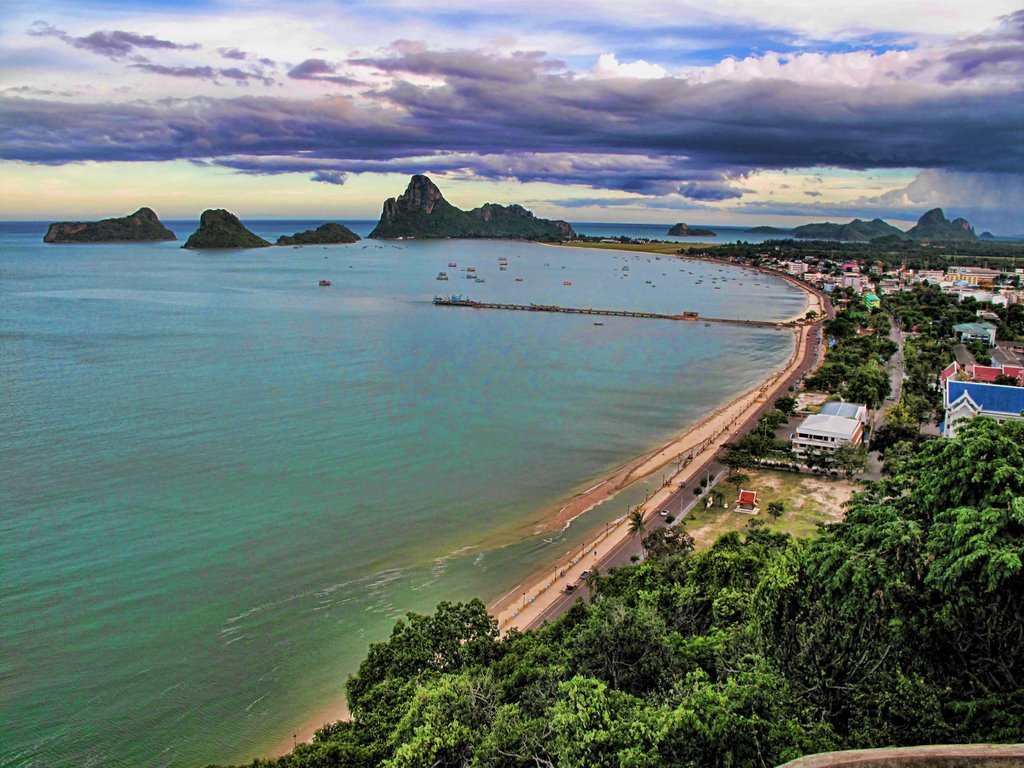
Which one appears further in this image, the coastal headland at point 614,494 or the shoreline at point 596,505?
the coastal headland at point 614,494

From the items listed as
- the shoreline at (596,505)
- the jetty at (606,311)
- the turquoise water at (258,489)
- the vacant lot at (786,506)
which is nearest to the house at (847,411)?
the shoreline at (596,505)

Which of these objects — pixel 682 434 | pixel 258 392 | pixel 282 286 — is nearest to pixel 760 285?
pixel 282 286

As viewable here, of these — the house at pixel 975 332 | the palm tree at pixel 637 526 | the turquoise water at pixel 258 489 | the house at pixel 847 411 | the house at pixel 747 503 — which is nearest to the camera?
the turquoise water at pixel 258 489

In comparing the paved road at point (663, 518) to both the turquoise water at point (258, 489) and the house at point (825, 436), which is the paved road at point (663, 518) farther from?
the house at point (825, 436)

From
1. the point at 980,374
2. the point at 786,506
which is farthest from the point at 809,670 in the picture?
the point at 980,374

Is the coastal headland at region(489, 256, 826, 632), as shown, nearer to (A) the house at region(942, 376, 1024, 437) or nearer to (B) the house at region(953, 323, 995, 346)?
(A) the house at region(942, 376, 1024, 437)

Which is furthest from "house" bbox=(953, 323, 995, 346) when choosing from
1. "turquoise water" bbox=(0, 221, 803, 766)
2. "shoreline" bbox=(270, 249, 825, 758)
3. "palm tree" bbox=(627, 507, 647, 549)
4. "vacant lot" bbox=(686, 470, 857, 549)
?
"palm tree" bbox=(627, 507, 647, 549)

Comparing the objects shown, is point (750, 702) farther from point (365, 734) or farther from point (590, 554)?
point (590, 554)
